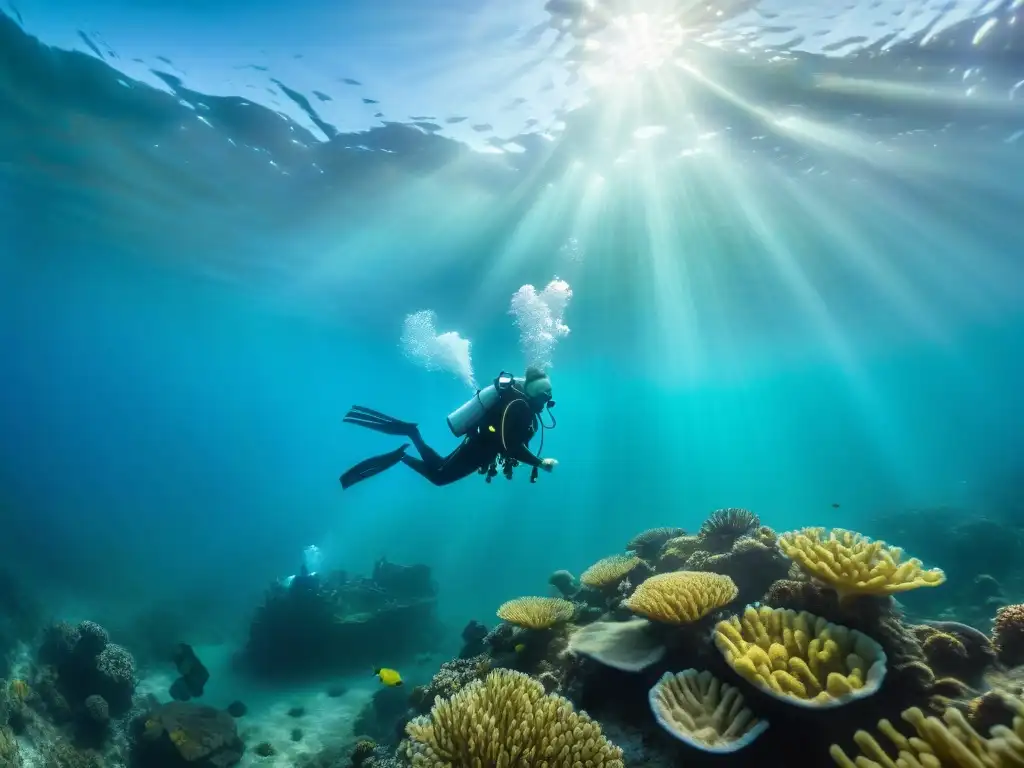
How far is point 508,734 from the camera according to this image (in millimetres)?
3074

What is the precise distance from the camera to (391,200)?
64.0 feet

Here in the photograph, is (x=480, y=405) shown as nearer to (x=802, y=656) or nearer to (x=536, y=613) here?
(x=536, y=613)

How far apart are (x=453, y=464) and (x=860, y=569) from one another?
240 inches

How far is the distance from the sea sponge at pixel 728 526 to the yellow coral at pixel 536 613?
8.76ft

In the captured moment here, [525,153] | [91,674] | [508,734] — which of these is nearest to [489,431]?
[508,734]

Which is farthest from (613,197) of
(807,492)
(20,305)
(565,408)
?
(807,492)

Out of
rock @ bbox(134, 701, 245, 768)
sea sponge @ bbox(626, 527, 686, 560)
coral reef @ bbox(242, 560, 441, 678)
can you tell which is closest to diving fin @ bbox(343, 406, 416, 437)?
sea sponge @ bbox(626, 527, 686, 560)

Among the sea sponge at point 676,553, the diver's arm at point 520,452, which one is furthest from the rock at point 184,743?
the sea sponge at point 676,553

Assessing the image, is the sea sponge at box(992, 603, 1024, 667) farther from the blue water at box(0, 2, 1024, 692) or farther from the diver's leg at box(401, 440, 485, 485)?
the blue water at box(0, 2, 1024, 692)

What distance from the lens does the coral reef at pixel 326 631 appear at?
16.0 m

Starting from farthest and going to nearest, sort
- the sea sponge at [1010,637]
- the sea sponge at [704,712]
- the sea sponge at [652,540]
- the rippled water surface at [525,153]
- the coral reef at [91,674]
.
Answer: the rippled water surface at [525,153] < the coral reef at [91,674] < the sea sponge at [652,540] < the sea sponge at [1010,637] < the sea sponge at [704,712]

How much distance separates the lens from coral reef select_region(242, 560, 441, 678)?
16.0 meters

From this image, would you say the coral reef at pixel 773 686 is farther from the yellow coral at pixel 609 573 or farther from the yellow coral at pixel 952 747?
the yellow coral at pixel 609 573

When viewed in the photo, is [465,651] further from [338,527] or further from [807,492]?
[807,492]
